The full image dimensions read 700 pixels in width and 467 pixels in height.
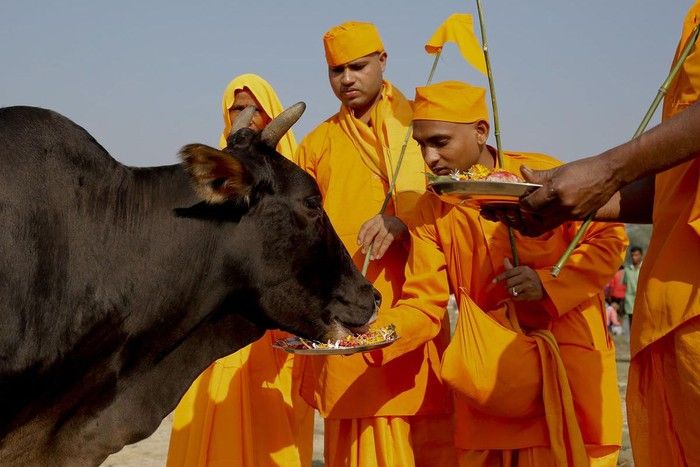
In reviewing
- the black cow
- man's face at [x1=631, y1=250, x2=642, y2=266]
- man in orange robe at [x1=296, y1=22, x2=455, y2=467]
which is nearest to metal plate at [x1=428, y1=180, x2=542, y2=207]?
the black cow

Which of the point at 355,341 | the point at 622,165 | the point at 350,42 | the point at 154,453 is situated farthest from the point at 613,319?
the point at 622,165

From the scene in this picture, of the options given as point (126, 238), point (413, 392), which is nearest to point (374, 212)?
point (413, 392)

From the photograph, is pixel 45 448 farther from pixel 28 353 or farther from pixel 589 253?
pixel 589 253

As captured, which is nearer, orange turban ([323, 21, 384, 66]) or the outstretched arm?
the outstretched arm

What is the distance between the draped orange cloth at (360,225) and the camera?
18.2 ft

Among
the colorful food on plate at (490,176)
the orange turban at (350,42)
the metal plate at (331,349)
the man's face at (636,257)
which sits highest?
the orange turban at (350,42)

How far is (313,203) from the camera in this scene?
4590 millimetres

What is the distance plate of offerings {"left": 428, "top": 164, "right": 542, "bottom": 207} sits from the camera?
3553 mm

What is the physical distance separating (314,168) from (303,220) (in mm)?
1759

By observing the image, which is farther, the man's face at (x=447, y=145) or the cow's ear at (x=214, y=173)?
the man's face at (x=447, y=145)

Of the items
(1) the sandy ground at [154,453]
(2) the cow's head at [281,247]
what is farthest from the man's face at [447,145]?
(1) the sandy ground at [154,453]

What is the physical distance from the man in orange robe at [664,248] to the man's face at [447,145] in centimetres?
160

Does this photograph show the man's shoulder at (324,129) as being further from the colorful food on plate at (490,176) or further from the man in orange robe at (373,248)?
the colorful food on plate at (490,176)

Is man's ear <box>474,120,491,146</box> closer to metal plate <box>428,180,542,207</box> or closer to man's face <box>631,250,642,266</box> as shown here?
metal plate <box>428,180,542,207</box>
